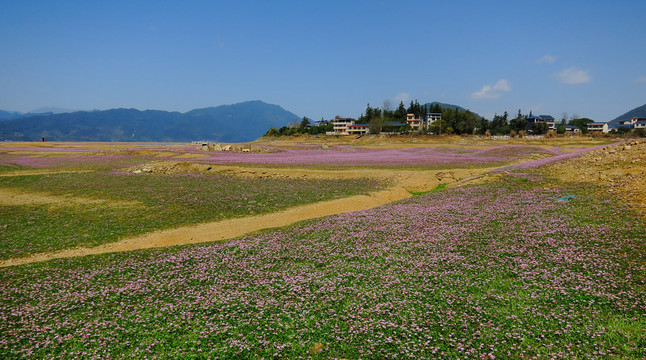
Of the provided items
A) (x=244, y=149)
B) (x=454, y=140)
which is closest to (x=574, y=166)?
(x=244, y=149)

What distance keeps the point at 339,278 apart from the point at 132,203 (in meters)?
22.8

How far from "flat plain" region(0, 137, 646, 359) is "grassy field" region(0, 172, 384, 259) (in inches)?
10.0

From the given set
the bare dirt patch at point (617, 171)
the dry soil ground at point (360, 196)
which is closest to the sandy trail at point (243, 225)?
the dry soil ground at point (360, 196)

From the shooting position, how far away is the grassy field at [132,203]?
63.7 feet

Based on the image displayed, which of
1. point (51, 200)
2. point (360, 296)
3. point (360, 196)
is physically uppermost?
point (51, 200)

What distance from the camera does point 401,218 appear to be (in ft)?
66.1

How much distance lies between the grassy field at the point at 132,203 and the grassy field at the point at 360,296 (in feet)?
18.3

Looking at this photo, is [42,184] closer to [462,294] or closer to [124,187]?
[124,187]

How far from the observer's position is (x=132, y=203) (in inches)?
1069

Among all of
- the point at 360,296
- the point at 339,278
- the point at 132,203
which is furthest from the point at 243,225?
the point at 360,296

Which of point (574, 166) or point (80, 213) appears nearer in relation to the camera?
point (80, 213)

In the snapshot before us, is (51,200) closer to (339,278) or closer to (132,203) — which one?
(132,203)

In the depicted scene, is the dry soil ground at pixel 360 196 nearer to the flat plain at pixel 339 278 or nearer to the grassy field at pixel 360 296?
the flat plain at pixel 339 278

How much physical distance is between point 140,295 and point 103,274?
10.6 feet
